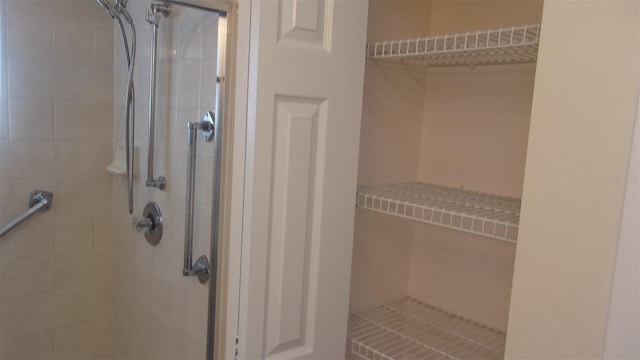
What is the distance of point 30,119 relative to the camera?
1.73 meters

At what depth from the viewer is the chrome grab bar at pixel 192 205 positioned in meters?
1.39

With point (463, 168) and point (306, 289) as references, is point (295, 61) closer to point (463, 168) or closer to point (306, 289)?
point (306, 289)

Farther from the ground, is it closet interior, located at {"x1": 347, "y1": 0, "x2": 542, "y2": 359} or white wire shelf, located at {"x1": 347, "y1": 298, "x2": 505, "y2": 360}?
closet interior, located at {"x1": 347, "y1": 0, "x2": 542, "y2": 359}

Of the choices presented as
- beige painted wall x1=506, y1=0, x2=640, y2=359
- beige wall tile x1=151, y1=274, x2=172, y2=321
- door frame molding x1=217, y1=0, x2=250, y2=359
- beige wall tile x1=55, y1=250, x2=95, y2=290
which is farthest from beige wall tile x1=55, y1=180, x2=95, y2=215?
beige painted wall x1=506, y1=0, x2=640, y2=359

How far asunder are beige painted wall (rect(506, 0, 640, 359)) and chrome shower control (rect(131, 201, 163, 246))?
1238mm

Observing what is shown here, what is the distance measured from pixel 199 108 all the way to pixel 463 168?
2.75 feet

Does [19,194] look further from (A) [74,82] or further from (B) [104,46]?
Answer: (B) [104,46]

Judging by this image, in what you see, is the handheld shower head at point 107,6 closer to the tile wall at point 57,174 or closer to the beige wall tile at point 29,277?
the tile wall at point 57,174

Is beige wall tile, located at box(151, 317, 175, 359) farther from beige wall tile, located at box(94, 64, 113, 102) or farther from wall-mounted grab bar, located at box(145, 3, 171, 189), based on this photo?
beige wall tile, located at box(94, 64, 113, 102)

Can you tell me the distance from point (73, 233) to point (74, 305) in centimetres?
30

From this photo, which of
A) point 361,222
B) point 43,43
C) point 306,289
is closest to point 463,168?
point 361,222

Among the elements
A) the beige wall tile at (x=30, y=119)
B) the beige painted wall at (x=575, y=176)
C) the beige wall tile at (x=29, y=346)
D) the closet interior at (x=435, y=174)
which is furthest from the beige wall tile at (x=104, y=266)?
A: the beige painted wall at (x=575, y=176)

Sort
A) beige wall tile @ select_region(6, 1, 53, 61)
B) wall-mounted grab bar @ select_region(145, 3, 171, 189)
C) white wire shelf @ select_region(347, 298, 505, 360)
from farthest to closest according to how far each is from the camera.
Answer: beige wall tile @ select_region(6, 1, 53, 61)
wall-mounted grab bar @ select_region(145, 3, 171, 189)
white wire shelf @ select_region(347, 298, 505, 360)

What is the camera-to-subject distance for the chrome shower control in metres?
1.67
